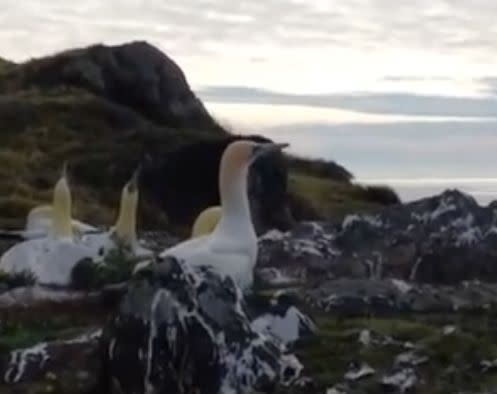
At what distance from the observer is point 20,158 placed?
175ft

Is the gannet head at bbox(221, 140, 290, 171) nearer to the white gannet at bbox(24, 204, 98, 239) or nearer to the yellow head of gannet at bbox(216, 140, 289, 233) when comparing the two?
the yellow head of gannet at bbox(216, 140, 289, 233)

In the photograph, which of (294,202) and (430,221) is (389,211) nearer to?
(430,221)

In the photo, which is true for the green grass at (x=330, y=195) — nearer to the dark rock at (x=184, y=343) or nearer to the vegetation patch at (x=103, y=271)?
the vegetation patch at (x=103, y=271)

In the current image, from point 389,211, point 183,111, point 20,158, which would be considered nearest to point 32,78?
point 183,111

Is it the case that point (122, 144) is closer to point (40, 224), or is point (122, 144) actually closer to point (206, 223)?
Answer: point (40, 224)

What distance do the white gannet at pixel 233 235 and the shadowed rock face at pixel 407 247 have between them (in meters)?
2.35

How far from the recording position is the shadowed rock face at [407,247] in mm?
18969

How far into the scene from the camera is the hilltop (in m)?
47.2

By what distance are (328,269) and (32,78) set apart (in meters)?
48.8

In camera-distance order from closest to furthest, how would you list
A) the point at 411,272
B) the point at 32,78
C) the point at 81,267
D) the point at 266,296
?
the point at 266,296, the point at 81,267, the point at 411,272, the point at 32,78

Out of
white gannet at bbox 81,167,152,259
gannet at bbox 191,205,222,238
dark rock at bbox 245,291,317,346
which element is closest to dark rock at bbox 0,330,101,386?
dark rock at bbox 245,291,317,346

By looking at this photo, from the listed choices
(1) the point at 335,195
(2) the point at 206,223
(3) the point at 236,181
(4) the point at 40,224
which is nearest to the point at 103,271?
(2) the point at 206,223

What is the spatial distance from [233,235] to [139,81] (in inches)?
1791

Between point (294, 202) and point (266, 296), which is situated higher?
point (266, 296)
